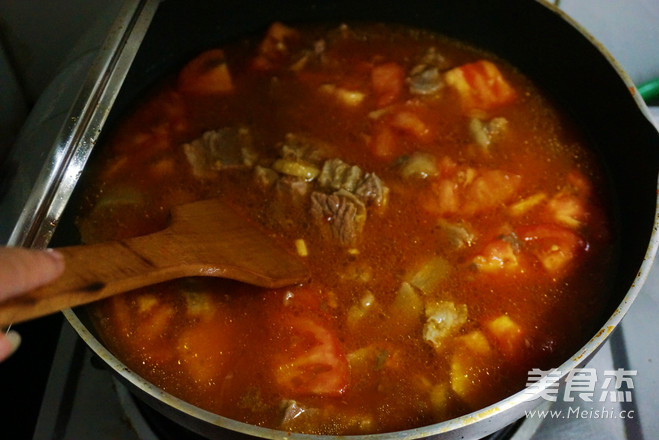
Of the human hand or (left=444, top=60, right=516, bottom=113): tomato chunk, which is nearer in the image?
the human hand

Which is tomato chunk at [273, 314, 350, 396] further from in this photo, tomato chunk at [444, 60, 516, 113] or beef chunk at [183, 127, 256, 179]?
tomato chunk at [444, 60, 516, 113]

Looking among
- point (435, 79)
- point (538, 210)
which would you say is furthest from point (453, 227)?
point (435, 79)

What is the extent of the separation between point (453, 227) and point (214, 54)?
119 centimetres

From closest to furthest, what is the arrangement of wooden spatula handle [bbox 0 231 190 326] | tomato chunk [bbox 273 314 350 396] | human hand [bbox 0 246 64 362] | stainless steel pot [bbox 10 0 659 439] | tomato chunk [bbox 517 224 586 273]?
human hand [bbox 0 246 64 362] < wooden spatula handle [bbox 0 231 190 326] < stainless steel pot [bbox 10 0 659 439] < tomato chunk [bbox 273 314 350 396] < tomato chunk [bbox 517 224 586 273]

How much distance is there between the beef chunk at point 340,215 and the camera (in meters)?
1.87

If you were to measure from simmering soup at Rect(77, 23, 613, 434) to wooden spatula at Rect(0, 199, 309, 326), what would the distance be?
0.14m

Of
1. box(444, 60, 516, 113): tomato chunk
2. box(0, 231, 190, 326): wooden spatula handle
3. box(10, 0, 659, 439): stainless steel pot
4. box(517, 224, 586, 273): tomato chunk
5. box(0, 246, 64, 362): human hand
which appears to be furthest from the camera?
box(444, 60, 516, 113): tomato chunk

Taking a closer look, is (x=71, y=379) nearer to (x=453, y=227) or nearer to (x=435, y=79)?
(x=453, y=227)

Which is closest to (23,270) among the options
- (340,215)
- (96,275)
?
(96,275)

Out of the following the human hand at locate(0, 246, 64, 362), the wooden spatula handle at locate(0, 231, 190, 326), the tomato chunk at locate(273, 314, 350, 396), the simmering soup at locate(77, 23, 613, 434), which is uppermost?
the human hand at locate(0, 246, 64, 362)

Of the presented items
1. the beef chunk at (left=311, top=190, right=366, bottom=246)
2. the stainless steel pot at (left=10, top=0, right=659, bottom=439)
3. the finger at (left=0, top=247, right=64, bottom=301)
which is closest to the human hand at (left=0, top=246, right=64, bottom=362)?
the finger at (left=0, top=247, right=64, bottom=301)

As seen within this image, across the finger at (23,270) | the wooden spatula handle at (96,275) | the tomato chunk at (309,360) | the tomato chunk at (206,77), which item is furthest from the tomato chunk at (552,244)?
the finger at (23,270)

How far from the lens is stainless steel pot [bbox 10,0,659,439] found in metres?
1.35

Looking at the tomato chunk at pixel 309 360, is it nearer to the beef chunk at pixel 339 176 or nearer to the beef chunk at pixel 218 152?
the beef chunk at pixel 339 176
